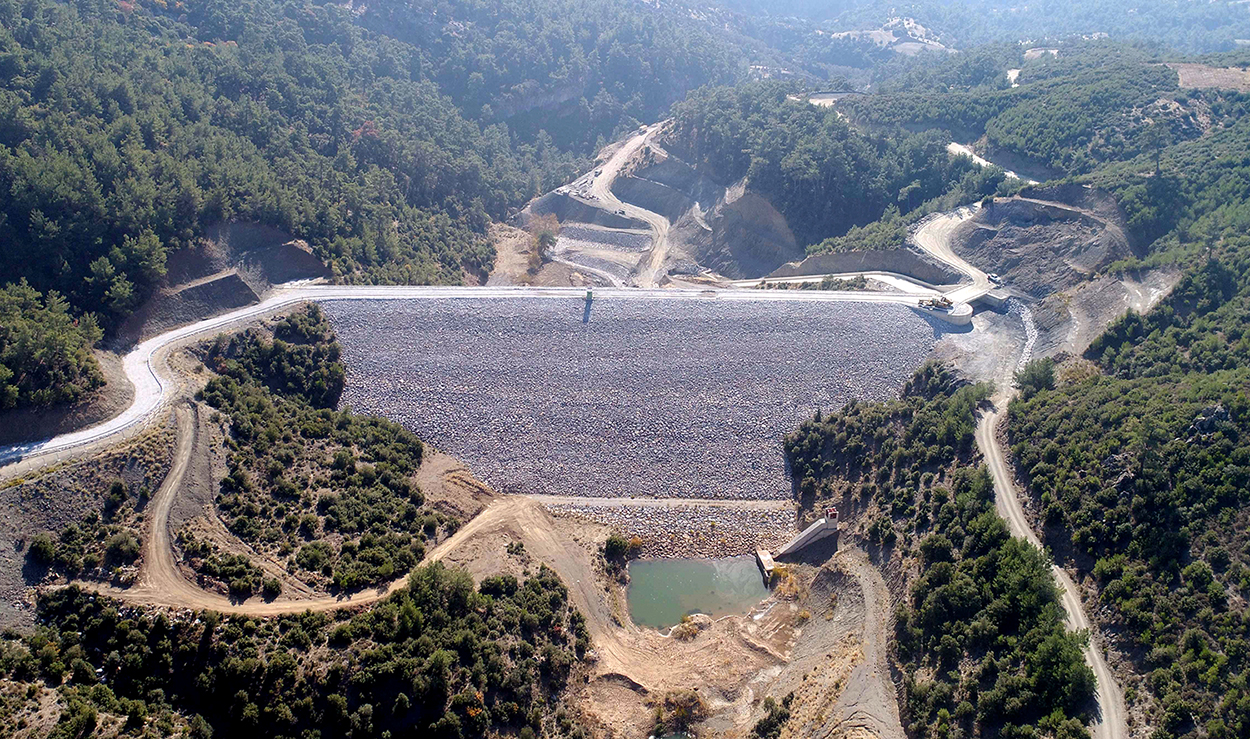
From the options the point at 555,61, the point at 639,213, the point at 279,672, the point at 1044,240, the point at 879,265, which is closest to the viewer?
the point at 279,672

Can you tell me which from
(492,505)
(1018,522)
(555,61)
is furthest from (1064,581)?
(555,61)

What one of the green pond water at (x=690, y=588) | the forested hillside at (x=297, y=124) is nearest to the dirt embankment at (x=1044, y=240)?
the green pond water at (x=690, y=588)

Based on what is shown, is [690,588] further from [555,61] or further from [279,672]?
[555,61]

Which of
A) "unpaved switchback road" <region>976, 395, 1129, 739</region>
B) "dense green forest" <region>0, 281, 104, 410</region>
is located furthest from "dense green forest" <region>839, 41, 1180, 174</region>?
"dense green forest" <region>0, 281, 104, 410</region>

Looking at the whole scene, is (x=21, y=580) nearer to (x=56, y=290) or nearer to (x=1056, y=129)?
(x=56, y=290)

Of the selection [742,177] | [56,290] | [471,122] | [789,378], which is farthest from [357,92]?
[789,378]
